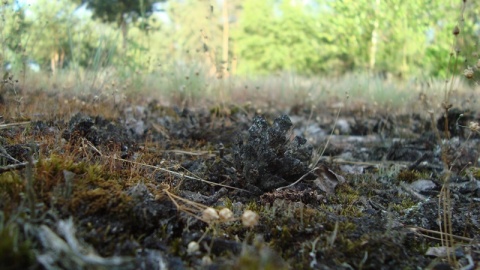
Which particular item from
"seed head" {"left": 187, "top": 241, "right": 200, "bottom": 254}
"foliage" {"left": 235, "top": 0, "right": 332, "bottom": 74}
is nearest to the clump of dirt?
"seed head" {"left": 187, "top": 241, "right": 200, "bottom": 254}

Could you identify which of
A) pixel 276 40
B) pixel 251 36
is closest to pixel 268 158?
pixel 276 40

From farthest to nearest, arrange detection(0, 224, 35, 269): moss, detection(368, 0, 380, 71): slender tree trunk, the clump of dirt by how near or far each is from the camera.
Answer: detection(368, 0, 380, 71): slender tree trunk
the clump of dirt
detection(0, 224, 35, 269): moss

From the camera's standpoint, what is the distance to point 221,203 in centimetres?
→ 192

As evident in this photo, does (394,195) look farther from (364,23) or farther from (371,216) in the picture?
(364,23)

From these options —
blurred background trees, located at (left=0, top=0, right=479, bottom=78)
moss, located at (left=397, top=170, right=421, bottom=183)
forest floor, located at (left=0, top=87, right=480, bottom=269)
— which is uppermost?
blurred background trees, located at (left=0, top=0, right=479, bottom=78)

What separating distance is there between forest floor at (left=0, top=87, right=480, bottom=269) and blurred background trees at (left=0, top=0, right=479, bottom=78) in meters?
1.02

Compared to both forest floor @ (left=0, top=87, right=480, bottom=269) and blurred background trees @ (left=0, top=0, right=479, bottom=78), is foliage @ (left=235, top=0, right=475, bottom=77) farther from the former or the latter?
forest floor @ (left=0, top=87, right=480, bottom=269)

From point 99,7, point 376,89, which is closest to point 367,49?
point 376,89

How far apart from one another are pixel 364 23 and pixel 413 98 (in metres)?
5.42

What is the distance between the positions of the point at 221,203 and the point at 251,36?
2635 centimetres

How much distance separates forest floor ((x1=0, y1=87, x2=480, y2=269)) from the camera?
4.21 ft

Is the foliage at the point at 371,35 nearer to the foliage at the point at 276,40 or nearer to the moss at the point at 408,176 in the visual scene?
the foliage at the point at 276,40

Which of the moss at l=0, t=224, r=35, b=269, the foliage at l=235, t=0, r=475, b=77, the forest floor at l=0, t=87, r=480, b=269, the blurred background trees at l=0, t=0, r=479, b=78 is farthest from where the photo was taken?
the foliage at l=235, t=0, r=475, b=77

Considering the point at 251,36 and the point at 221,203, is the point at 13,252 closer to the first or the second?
the point at 221,203
